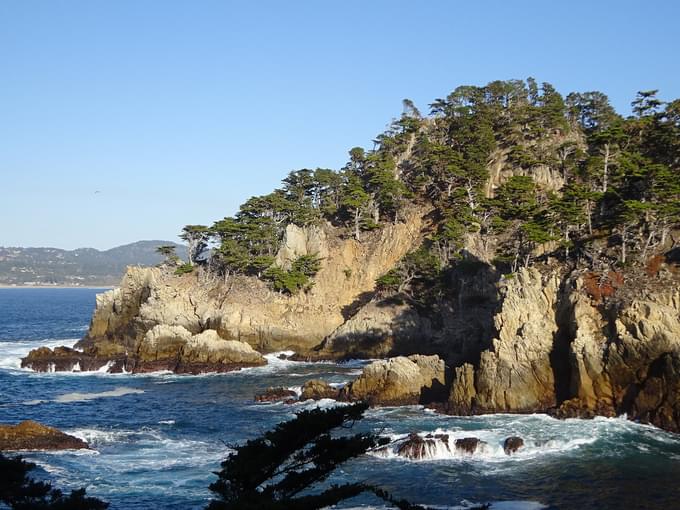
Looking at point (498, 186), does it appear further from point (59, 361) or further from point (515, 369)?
point (59, 361)

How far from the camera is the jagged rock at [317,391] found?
129 feet

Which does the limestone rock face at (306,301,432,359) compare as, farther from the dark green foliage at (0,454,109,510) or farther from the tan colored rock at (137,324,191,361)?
the dark green foliage at (0,454,109,510)

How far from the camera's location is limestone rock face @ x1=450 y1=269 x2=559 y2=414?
35906mm

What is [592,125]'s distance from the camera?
258 ft

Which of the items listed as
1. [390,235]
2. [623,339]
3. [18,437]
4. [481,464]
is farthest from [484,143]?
[18,437]

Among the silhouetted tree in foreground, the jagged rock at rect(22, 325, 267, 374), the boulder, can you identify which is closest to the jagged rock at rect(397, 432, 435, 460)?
the silhouetted tree in foreground

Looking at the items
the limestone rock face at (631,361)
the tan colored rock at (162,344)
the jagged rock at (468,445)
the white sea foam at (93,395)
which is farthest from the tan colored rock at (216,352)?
the jagged rock at (468,445)

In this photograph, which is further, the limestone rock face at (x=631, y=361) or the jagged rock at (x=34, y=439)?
the limestone rock face at (x=631, y=361)

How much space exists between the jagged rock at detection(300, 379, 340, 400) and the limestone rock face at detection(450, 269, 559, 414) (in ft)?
22.9

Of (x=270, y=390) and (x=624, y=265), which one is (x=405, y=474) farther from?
(x=624, y=265)

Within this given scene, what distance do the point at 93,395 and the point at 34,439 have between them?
13.0 metres

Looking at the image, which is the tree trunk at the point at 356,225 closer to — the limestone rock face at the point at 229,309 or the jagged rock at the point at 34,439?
the limestone rock face at the point at 229,309

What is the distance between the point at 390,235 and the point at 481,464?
4074 centimetres

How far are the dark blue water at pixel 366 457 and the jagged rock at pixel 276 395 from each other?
2.88ft
